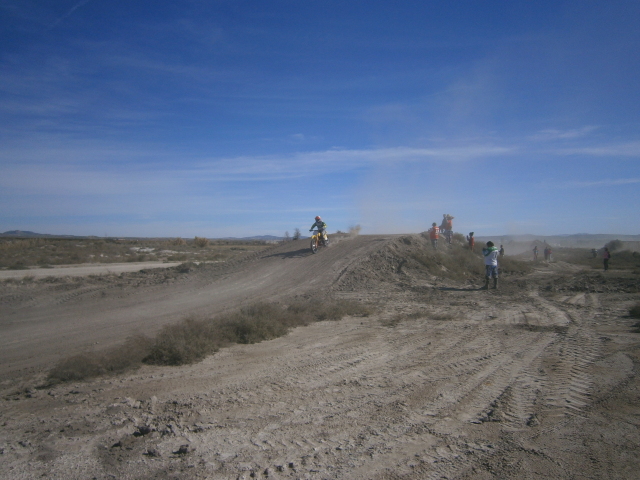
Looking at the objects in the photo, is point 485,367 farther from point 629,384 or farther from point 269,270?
point 269,270

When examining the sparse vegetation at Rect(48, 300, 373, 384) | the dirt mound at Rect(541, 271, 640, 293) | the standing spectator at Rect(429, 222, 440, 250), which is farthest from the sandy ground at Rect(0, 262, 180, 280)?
the dirt mound at Rect(541, 271, 640, 293)

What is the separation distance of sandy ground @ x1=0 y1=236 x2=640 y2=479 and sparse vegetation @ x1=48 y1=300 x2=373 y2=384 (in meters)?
0.26

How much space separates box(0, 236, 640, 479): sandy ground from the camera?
427cm

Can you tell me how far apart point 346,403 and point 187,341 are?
3.49m

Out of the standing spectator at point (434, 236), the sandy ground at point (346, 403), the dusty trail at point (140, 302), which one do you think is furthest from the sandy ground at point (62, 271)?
the standing spectator at point (434, 236)

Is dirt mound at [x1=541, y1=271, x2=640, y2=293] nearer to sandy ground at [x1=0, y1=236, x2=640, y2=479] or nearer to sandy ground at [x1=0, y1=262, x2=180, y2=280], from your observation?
sandy ground at [x1=0, y1=236, x2=640, y2=479]

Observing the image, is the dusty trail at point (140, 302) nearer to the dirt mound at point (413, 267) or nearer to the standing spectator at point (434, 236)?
the dirt mound at point (413, 267)

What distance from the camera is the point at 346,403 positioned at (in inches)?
227

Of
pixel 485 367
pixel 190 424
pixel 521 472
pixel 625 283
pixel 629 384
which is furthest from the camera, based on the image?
pixel 625 283

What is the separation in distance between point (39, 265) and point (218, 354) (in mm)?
32355

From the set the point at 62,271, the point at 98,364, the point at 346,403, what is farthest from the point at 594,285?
the point at 62,271

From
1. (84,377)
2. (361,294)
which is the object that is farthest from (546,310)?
(84,377)

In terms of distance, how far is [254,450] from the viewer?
4512 mm

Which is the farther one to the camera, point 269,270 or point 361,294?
point 269,270
